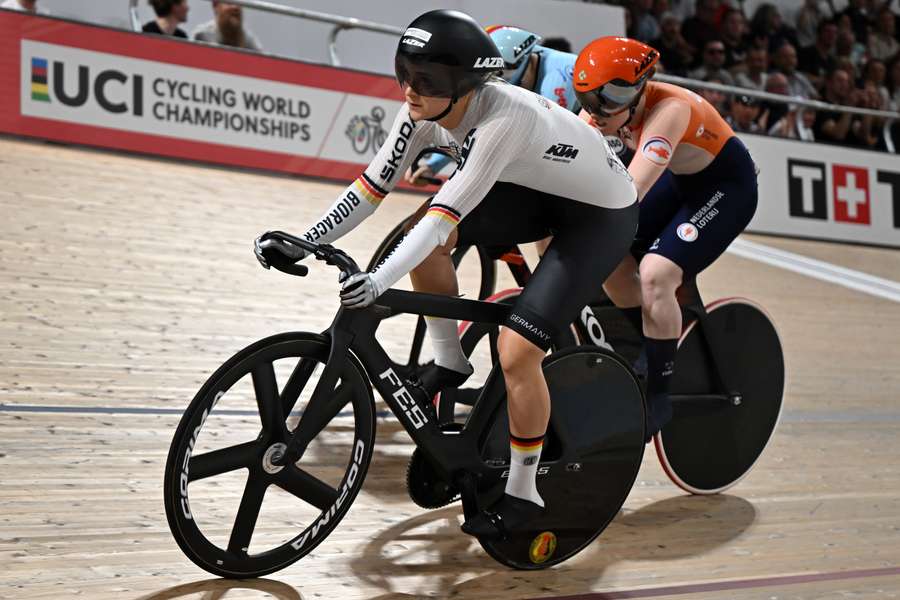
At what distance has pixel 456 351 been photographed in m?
3.20

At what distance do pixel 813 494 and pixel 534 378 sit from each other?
1664 millimetres

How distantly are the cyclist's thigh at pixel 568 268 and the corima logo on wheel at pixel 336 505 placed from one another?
1.60 ft

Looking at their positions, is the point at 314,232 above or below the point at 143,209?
above

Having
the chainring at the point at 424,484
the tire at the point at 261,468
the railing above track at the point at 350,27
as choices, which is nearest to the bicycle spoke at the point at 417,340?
the chainring at the point at 424,484

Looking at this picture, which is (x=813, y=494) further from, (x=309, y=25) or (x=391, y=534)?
(x=309, y=25)

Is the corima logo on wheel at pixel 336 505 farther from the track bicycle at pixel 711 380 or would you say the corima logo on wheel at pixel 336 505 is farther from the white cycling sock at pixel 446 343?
the track bicycle at pixel 711 380

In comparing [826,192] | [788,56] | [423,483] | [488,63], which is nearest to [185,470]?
[423,483]

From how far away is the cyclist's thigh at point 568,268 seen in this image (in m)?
2.82

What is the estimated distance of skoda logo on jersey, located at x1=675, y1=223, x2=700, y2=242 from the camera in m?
3.68

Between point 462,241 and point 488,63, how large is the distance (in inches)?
22.2

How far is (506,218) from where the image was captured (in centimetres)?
298

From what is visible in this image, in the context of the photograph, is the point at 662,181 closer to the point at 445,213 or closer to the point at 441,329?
the point at 441,329

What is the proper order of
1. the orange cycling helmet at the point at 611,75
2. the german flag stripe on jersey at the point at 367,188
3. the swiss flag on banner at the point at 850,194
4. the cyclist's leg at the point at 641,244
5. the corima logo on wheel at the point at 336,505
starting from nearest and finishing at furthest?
the corima logo on wheel at the point at 336,505 < the german flag stripe on jersey at the point at 367,188 < the orange cycling helmet at the point at 611,75 < the cyclist's leg at the point at 641,244 < the swiss flag on banner at the point at 850,194

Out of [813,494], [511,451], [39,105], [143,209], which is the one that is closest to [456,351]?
[511,451]
